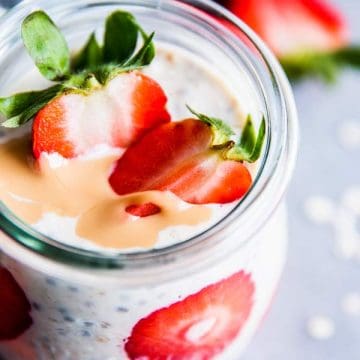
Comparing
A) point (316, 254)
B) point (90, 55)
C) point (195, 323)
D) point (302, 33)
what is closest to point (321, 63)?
point (302, 33)

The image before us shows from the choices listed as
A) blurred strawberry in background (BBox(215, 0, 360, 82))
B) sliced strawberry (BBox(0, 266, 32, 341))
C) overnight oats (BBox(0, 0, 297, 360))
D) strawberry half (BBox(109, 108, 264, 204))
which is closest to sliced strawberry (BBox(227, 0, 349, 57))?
blurred strawberry in background (BBox(215, 0, 360, 82))

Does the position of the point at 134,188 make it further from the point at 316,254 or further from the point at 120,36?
the point at 316,254

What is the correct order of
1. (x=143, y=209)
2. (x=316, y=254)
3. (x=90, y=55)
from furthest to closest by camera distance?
(x=316, y=254)
(x=90, y=55)
(x=143, y=209)

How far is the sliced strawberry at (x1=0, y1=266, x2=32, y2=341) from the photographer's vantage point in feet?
2.75

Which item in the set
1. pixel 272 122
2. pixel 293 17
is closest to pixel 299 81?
pixel 293 17

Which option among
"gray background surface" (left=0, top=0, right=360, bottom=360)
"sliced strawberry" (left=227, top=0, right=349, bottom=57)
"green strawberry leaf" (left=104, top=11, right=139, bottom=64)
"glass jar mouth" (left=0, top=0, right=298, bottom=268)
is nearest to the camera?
"glass jar mouth" (left=0, top=0, right=298, bottom=268)

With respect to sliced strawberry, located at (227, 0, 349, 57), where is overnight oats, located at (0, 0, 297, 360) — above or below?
above

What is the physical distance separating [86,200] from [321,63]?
605 millimetres

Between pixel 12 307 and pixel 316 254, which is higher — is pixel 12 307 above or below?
above

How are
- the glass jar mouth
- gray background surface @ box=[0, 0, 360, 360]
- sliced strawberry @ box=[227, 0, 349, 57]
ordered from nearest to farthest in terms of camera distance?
1. the glass jar mouth
2. gray background surface @ box=[0, 0, 360, 360]
3. sliced strawberry @ box=[227, 0, 349, 57]

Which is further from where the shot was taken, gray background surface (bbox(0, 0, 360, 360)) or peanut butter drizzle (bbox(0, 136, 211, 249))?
gray background surface (bbox(0, 0, 360, 360))

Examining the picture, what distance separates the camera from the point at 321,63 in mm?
1335

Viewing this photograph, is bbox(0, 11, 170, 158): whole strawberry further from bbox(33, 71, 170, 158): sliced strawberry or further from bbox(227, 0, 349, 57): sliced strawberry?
bbox(227, 0, 349, 57): sliced strawberry

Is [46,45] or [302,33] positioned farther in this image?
[302,33]
